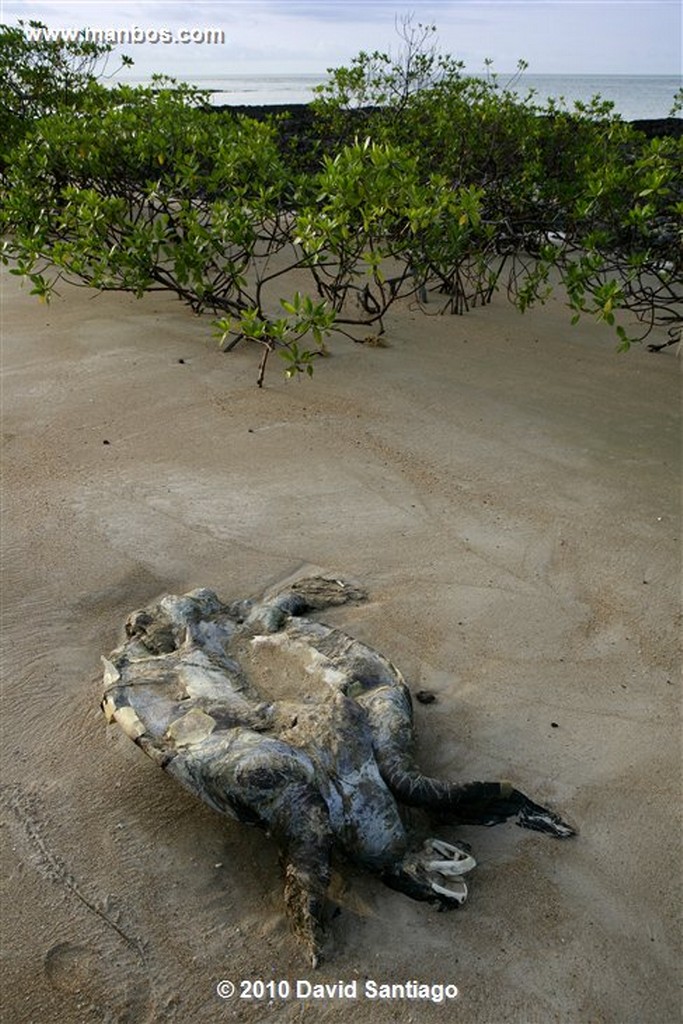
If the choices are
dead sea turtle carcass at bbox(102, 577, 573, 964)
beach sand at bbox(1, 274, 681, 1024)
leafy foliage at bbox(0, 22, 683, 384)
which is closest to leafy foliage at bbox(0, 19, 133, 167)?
leafy foliage at bbox(0, 22, 683, 384)

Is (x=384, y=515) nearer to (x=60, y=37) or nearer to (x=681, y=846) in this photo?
(x=681, y=846)

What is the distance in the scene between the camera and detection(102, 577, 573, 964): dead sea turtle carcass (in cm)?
252

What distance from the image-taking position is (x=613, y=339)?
7.72m

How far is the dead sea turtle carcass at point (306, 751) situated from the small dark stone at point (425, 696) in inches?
11.0

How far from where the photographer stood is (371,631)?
3.66m

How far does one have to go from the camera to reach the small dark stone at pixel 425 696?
129 inches

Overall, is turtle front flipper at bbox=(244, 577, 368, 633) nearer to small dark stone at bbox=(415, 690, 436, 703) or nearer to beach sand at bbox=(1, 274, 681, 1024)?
beach sand at bbox=(1, 274, 681, 1024)

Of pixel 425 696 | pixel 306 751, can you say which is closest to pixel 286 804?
pixel 306 751

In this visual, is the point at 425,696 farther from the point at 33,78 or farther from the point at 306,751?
the point at 33,78

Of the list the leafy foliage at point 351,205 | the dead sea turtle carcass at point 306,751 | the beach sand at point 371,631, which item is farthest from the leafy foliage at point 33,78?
the dead sea turtle carcass at point 306,751

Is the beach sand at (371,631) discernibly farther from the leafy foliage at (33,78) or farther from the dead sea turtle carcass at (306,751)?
the leafy foliage at (33,78)

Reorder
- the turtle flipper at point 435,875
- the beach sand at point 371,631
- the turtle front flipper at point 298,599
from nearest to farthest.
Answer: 1. the beach sand at point 371,631
2. the turtle flipper at point 435,875
3. the turtle front flipper at point 298,599

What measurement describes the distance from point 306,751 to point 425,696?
74cm

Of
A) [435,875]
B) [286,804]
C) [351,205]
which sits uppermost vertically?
[351,205]
